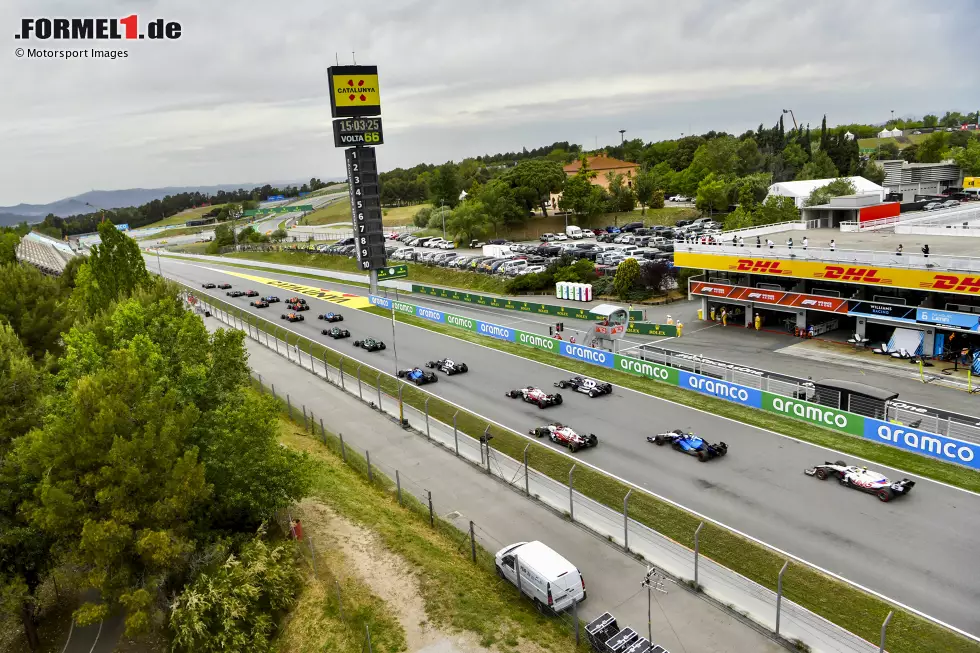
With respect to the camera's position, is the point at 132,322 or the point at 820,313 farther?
the point at 820,313

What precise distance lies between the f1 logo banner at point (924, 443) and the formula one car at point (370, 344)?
36914 mm

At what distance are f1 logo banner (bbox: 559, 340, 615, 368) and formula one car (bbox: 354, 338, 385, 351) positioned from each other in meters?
16.1

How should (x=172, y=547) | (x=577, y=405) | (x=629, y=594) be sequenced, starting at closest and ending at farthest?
(x=172, y=547), (x=629, y=594), (x=577, y=405)

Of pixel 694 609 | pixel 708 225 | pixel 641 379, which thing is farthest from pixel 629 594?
pixel 708 225

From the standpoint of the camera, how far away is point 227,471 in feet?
74.6

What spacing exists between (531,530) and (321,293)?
67.9 metres

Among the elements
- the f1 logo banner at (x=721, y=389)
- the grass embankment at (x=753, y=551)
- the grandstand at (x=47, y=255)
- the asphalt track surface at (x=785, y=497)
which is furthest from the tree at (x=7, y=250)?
the f1 logo banner at (x=721, y=389)

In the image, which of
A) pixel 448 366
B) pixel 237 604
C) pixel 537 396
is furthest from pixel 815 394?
pixel 237 604

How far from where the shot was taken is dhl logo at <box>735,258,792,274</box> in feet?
171

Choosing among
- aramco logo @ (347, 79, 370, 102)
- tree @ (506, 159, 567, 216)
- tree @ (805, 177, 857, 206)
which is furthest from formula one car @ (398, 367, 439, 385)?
tree @ (506, 159, 567, 216)

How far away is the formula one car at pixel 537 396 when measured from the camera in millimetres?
38719

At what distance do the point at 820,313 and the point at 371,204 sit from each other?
4135cm

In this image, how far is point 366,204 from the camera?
63.7m

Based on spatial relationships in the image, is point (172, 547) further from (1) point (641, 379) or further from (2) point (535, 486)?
(1) point (641, 379)
